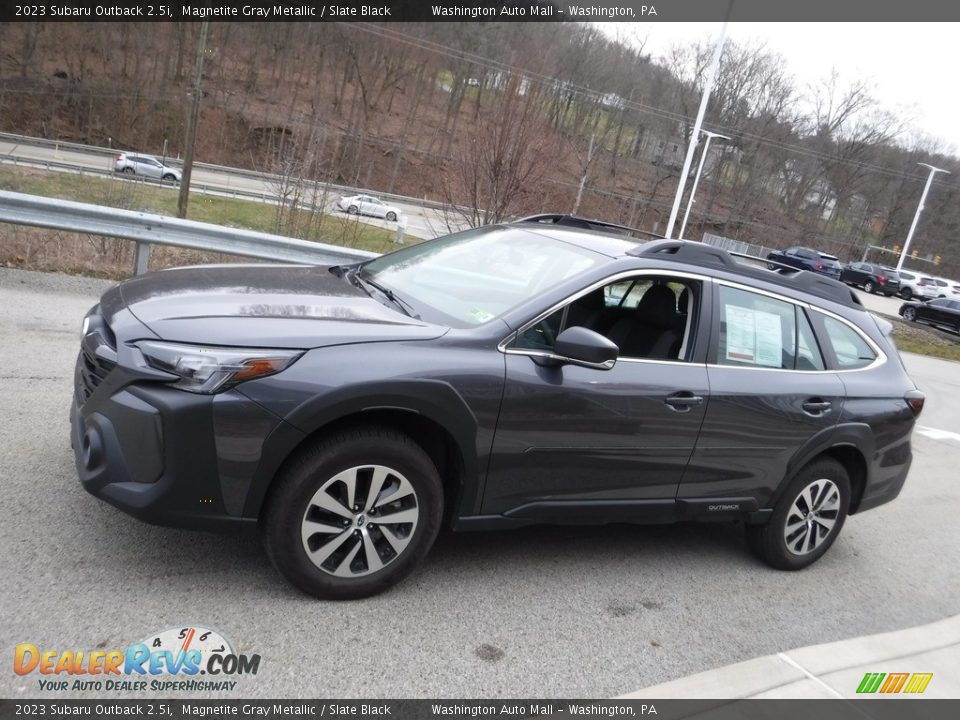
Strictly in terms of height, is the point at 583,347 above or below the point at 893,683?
above

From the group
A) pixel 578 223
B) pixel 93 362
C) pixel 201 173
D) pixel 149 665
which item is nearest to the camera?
pixel 149 665

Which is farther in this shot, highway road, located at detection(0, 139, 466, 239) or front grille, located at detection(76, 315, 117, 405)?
highway road, located at detection(0, 139, 466, 239)

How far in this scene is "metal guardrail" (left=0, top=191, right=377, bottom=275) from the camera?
27.8 ft

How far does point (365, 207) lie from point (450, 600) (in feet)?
86.7

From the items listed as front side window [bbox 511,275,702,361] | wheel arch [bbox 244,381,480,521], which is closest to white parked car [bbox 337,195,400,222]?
front side window [bbox 511,275,702,361]

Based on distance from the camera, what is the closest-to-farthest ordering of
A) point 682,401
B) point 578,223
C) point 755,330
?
point 682,401 < point 755,330 < point 578,223

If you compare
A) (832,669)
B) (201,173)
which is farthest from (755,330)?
(201,173)

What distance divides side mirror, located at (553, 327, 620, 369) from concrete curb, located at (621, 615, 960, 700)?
1445 mm

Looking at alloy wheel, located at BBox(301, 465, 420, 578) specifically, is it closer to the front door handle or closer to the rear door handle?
the front door handle

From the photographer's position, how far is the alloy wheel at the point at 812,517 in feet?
15.6

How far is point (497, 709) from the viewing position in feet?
9.83

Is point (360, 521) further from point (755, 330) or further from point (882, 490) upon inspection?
point (882, 490)

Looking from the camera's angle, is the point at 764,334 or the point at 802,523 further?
the point at 802,523

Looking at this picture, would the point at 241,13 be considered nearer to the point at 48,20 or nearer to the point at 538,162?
the point at 48,20
